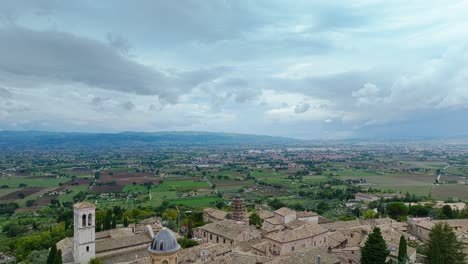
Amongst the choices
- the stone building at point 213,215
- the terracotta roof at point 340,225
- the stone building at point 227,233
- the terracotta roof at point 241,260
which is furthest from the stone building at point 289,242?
the stone building at point 213,215

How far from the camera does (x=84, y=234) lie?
104ft

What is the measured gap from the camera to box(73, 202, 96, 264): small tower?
103ft

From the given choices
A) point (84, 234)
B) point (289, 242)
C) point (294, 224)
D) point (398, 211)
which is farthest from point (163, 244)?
point (398, 211)

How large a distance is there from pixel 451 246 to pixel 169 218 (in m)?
37.4

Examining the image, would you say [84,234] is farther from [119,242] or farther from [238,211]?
[238,211]

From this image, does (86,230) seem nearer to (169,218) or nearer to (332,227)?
(169,218)

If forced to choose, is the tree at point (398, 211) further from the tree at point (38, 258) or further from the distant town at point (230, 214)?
the tree at point (38, 258)

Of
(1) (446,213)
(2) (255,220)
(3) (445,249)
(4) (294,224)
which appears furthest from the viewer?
(2) (255,220)

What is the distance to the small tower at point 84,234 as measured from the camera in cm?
3138

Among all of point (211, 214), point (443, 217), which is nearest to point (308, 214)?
→ point (211, 214)

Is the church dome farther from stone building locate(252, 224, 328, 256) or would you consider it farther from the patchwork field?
the patchwork field

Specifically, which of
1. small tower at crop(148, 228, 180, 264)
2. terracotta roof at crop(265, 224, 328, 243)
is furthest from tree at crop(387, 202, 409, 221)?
small tower at crop(148, 228, 180, 264)

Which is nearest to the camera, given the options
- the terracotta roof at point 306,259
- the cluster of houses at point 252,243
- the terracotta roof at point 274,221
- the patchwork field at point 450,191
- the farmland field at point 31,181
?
the terracotta roof at point 306,259

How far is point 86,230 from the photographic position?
31797mm
